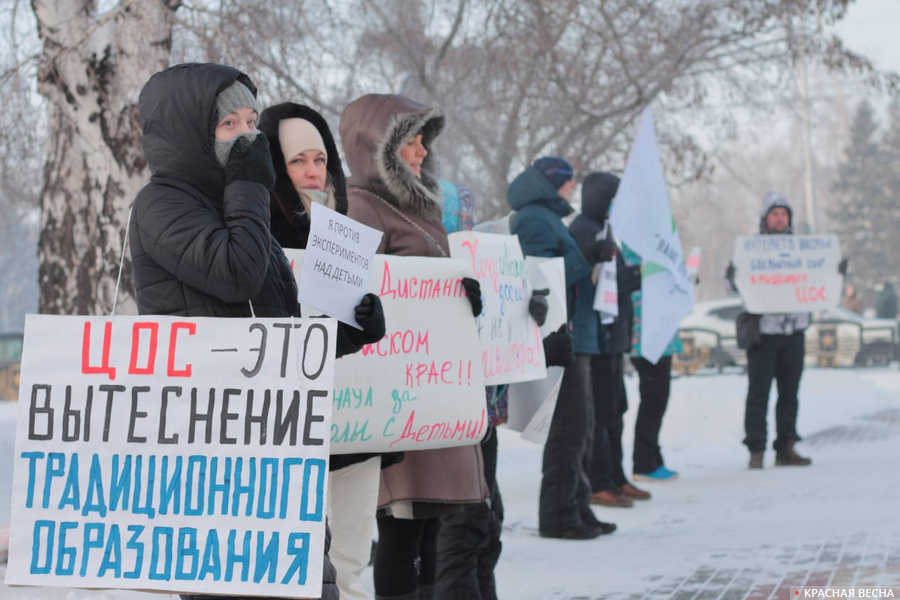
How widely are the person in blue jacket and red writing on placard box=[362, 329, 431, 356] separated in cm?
298

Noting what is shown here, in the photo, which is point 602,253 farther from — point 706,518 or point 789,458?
point 789,458

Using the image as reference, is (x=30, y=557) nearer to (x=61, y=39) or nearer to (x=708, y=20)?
(x=61, y=39)

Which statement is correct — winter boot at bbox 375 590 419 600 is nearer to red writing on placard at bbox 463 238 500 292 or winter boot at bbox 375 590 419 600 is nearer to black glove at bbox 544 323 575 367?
red writing on placard at bbox 463 238 500 292

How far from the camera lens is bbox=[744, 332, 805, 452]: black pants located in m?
10.7

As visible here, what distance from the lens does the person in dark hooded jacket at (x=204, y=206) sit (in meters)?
3.20

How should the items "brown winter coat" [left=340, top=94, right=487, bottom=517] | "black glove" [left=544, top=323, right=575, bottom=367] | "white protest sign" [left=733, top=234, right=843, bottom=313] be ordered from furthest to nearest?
"white protest sign" [left=733, top=234, right=843, bottom=313] < "black glove" [left=544, top=323, right=575, bottom=367] < "brown winter coat" [left=340, top=94, right=487, bottom=517]

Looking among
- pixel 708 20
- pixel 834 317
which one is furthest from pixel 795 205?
pixel 708 20

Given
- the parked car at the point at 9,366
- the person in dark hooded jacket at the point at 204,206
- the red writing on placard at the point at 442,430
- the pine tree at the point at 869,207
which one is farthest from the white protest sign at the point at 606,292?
the pine tree at the point at 869,207

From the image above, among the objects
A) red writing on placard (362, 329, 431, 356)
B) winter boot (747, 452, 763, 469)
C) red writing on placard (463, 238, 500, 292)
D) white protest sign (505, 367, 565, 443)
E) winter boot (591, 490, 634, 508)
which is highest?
red writing on placard (463, 238, 500, 292)

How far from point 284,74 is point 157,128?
6260 millimetres

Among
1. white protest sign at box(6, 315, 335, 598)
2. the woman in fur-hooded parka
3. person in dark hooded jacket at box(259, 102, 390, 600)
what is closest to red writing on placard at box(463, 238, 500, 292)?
the woman in fur-hooded parka

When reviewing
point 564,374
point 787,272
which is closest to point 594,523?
point 564,374

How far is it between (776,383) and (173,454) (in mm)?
8467

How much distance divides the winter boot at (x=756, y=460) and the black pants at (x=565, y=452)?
359cm
